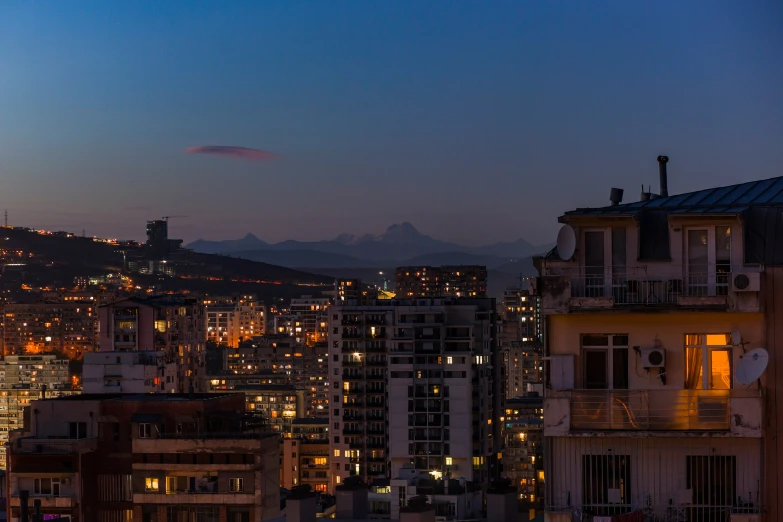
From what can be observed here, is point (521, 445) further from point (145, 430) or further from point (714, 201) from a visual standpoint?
point (714, 201)

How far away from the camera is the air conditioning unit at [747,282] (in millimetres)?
10000

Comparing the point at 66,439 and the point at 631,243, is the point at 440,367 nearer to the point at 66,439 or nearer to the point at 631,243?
the point at 66,439

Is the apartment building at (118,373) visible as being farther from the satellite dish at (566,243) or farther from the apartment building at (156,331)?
the satellite dish at (566,243)

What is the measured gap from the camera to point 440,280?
174 m

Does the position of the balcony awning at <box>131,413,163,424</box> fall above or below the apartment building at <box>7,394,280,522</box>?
above

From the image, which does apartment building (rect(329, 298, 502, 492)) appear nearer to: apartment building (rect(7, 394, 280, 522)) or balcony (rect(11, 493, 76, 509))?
apartment building (rect(7, 394, 280, 522))

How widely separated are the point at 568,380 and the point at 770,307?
5.04 ft

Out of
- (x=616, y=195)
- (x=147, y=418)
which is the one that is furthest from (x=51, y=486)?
(x=616, y=195)

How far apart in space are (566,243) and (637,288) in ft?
2.01

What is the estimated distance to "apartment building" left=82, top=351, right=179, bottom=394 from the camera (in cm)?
6311

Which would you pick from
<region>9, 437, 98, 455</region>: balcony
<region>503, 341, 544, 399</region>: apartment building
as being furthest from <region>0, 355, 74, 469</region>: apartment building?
<region>9, 437, 98, 455</region>: balcony

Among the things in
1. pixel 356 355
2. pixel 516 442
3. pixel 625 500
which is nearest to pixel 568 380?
pixel 625 500

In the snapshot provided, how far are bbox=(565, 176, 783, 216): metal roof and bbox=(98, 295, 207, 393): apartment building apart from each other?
7857 cm

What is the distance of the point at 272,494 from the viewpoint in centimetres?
3195
